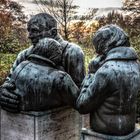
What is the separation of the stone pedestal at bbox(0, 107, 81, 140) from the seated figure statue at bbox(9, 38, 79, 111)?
109 mm

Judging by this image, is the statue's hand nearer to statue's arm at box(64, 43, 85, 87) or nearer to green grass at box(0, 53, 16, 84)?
statue's arm at box(64, 43, 85, 87)

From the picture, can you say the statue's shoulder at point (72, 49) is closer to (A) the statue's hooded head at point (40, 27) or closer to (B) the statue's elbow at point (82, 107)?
(A) the statue's hooded head at point (40, 27)

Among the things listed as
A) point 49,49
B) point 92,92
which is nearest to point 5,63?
point 49,49

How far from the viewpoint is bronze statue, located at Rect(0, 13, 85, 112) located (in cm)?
499

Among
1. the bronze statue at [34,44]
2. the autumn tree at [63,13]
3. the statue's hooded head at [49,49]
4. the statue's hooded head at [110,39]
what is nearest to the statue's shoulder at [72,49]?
the bronze statue at [34,44]

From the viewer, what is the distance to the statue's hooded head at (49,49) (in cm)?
484

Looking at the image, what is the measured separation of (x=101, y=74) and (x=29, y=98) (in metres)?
0.96

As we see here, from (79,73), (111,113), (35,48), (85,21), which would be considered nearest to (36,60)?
(35,48)

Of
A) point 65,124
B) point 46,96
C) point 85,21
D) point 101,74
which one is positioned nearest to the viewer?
point 101,74

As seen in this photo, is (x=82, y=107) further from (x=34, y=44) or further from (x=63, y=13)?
(x=63, y=13)

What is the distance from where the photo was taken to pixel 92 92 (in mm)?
4410

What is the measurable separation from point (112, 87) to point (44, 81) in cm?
82

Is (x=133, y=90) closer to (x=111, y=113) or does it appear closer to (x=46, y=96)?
(x=111, y=113)

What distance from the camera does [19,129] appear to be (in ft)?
16.7
